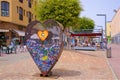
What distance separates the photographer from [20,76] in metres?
14.3

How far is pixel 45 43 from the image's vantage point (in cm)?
1455

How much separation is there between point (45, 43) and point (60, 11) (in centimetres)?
2310

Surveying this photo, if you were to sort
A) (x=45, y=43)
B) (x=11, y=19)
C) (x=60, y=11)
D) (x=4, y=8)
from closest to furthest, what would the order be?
1. (x=45, y=43)
2. (x=60, y=11)
3. (x=4, y=8)
4. (x=11, y=19)

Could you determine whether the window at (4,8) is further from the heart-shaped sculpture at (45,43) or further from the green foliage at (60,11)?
the heart-shaped sculpture at (45,43)

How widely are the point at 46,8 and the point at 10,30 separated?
12.7 meters

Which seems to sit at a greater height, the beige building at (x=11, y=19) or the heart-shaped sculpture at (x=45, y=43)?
the beige building at (x=11, y=19)

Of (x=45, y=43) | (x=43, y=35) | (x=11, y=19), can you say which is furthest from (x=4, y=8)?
(x=45, y=43)

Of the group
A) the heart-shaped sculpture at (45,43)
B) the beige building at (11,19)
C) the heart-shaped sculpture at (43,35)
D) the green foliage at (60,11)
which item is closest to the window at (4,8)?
the beige building at (11,19)

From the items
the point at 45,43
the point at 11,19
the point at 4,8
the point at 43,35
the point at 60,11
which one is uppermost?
the point at 4,8

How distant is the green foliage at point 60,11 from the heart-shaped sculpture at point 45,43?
22381mm

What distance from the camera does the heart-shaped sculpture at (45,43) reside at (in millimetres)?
14398

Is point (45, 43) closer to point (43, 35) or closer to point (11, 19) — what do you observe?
point (43, 35)

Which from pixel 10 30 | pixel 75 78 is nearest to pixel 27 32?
pixel 75 78

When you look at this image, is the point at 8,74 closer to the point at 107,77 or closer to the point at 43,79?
the point at 43,79
